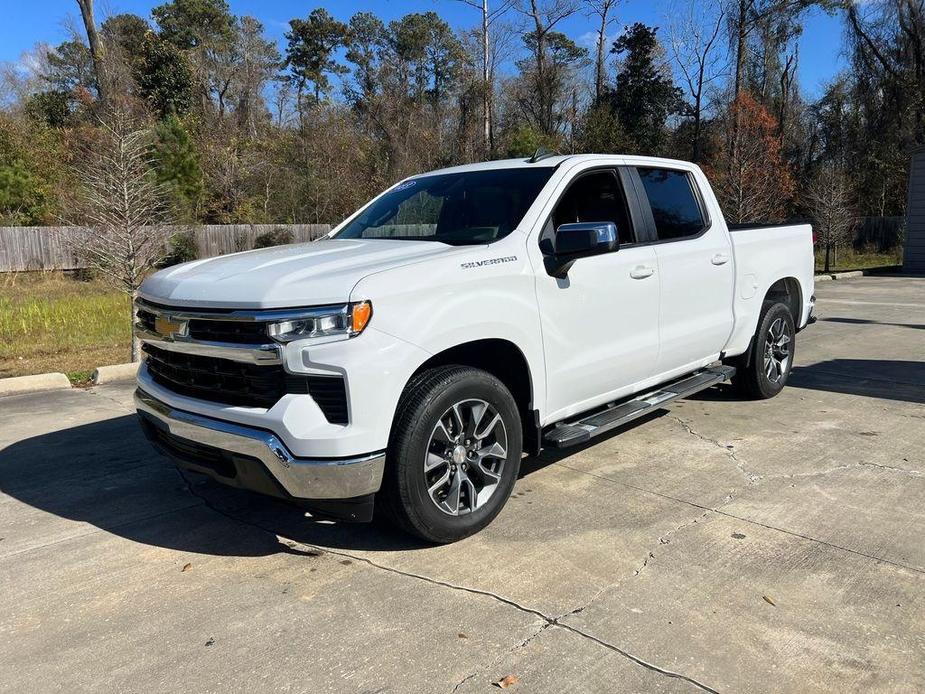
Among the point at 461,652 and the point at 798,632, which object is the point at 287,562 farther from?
the point at 798,632

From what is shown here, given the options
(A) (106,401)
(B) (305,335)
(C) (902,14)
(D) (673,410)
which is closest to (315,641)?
(B) (305,335)

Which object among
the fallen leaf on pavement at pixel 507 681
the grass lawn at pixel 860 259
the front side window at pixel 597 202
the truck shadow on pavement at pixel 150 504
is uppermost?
the front side window at pixel 597 202

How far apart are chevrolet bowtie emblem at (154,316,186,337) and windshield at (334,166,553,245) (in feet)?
4.77

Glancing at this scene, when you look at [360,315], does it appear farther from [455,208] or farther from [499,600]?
[455,208]

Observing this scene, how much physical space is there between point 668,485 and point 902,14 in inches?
1488

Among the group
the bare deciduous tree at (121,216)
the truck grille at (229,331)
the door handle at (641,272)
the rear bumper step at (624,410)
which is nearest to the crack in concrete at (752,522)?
the rear bumper step at (624,410)

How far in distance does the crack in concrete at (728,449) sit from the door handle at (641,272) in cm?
144

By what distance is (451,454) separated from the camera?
3592 millimetres

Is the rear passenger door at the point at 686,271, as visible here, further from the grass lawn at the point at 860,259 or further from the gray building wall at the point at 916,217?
the grass lawn at the point at 860,259

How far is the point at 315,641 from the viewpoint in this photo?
115 inches

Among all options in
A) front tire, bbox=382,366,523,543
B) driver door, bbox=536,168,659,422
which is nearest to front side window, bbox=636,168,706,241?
driver door, bbox=536,168,659,422

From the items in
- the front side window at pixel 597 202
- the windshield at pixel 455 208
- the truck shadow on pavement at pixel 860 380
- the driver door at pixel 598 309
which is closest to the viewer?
the driver door at pixel 598 309

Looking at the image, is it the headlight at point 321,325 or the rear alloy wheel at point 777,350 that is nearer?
the headlight at point 321,325

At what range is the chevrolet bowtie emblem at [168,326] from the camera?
3.47 metres
